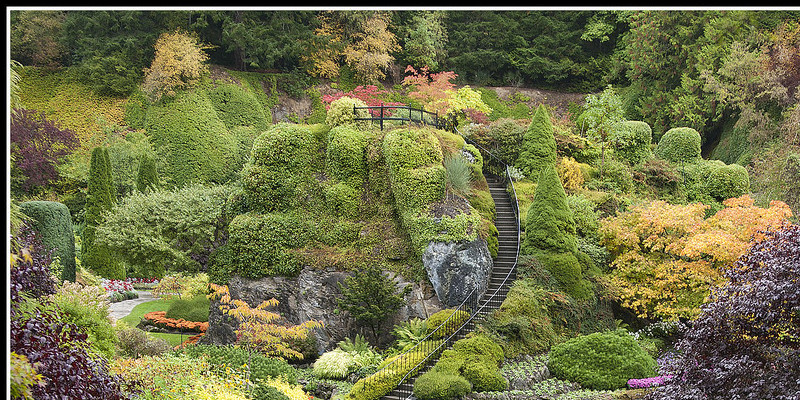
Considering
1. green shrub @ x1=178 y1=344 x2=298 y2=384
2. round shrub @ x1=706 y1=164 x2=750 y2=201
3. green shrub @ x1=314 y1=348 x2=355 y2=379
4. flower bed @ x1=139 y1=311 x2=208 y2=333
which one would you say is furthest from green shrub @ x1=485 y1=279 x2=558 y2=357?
round shrub @ x1=706 y1=164 x2=750 y2=201

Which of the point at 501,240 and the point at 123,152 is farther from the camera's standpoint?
the point at 123,152

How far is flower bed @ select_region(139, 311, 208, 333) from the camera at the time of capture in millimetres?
20203

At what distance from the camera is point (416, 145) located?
18.0 meters

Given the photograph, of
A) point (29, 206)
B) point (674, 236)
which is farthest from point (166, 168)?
point (674, 236)

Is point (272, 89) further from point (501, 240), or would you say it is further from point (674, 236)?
point (674, 236)

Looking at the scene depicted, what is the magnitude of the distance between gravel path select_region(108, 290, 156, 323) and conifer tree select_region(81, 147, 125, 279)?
154 centimetres

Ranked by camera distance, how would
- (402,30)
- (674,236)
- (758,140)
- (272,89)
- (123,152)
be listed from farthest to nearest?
(402,30)
(272,89)
(123,152)
(758,140)
(674,236)

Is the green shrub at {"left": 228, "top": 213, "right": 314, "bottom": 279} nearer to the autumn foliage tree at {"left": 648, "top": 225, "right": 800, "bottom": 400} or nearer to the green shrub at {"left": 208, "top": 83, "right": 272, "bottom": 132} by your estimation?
the autumn foliage tree at {"left": 648, "top": 225, "right": 800, "bottom": 400}

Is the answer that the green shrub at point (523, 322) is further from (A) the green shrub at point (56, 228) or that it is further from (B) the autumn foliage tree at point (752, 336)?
(A) the green shrub at point (56, 228)

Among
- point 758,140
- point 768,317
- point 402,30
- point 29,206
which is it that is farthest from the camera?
point 402,30

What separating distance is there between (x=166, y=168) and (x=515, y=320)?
21.4 m

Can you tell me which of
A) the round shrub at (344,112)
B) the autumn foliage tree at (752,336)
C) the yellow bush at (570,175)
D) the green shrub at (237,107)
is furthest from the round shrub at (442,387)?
the green shrub at (237,107)

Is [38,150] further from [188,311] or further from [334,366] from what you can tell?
[334,366]

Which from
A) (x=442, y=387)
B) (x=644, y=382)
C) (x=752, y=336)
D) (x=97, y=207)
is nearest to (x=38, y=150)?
(x=97, y=207)
